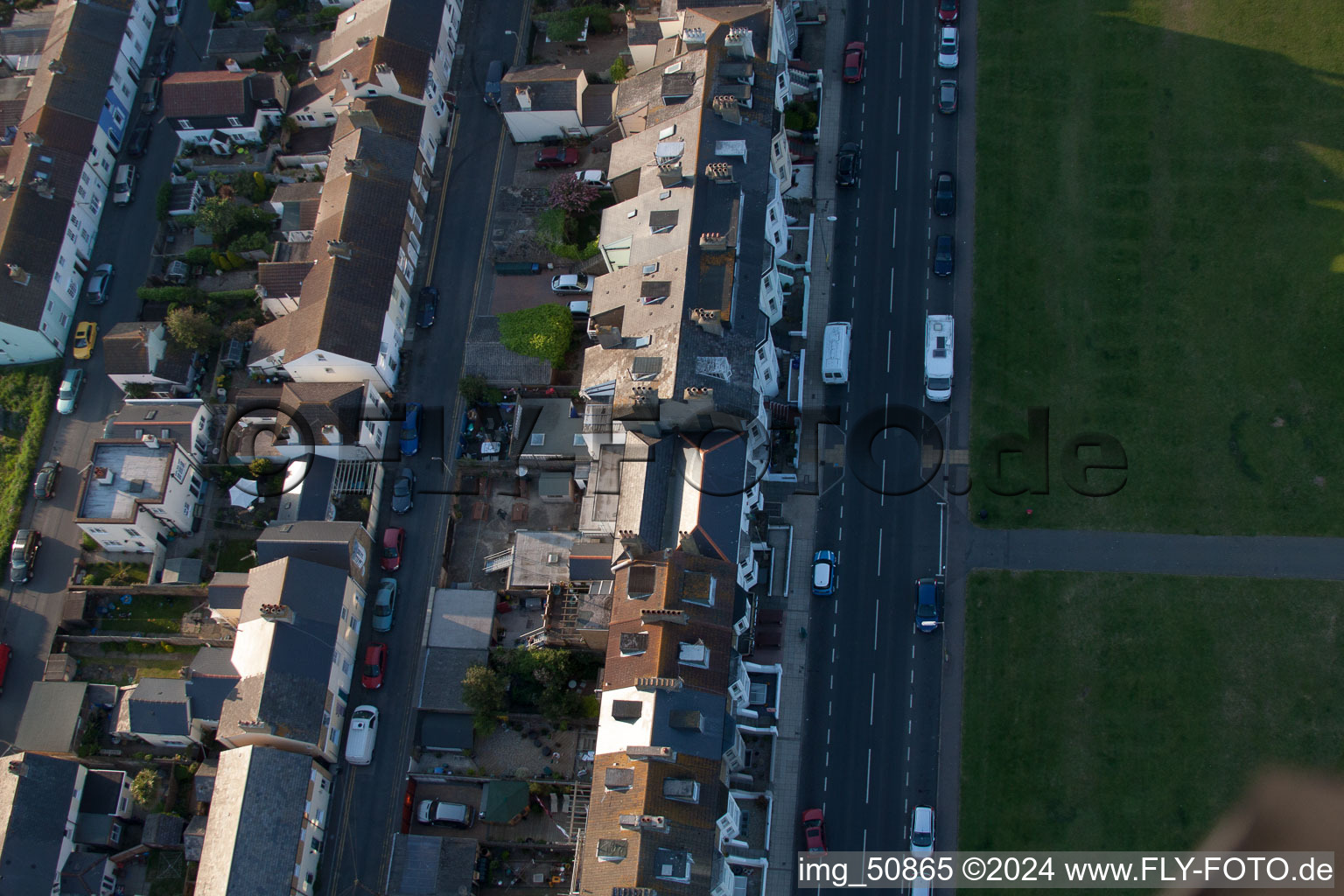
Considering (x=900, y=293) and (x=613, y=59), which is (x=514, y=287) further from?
(x=900, y=293)

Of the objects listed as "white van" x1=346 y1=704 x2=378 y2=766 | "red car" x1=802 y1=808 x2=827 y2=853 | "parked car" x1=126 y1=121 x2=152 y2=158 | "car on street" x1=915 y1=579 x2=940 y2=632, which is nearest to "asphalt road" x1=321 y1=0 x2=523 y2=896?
"white van" x1=346 y1=704 x2=378 y2=766

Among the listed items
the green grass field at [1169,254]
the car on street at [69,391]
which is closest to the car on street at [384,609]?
the car on street at [69,391]

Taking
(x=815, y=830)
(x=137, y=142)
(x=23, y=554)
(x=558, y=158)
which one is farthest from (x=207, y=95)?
(x=815, y=830)

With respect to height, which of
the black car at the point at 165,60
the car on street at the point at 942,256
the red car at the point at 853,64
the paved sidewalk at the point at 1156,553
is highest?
the black car at the point at 165,60

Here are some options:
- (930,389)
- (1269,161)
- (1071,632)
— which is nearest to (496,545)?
(930,389)

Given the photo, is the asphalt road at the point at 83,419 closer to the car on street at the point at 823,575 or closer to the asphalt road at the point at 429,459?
the asphalt road at the point at 429,459
